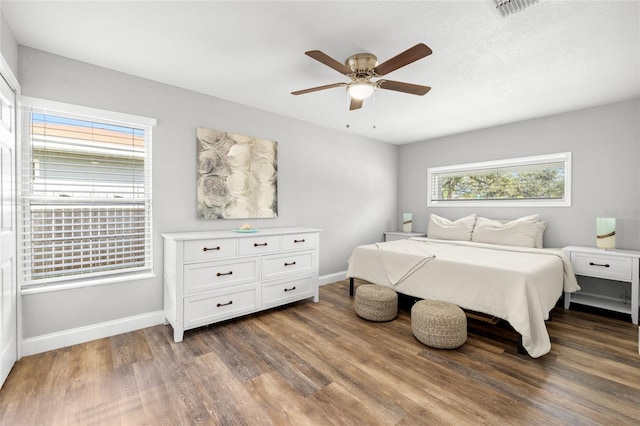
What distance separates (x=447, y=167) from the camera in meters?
4.80

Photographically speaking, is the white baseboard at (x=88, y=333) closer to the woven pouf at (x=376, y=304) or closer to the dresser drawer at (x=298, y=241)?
the dresser drawer at (x=298, y=241)

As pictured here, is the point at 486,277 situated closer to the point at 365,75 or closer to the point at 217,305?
the point at 365,75

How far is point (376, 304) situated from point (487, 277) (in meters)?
1.05

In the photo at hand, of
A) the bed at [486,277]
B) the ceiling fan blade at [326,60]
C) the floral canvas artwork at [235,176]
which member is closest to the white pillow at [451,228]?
the bed at [486,277]

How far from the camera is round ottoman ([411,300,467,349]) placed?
91.3 inches

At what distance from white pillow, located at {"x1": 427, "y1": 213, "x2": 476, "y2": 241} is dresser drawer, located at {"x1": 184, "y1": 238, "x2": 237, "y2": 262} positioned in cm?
318

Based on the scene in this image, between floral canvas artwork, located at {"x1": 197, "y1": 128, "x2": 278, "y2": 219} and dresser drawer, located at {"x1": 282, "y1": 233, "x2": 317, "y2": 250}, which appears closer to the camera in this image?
floral canvas artwork, located at {"x1": 197, "y1": 128, "x2": 278, "y2": 219}

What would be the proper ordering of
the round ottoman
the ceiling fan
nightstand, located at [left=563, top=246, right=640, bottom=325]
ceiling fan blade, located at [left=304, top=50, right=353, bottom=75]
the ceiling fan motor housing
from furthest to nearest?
nightstand, located at [left=563, top=246, right=640, bottom=325], the round ottoman, the ceiling fan motor housing, the ceiling fan, ceiling fan blade, located at [left=304, top=50, right=353, bottom=75]

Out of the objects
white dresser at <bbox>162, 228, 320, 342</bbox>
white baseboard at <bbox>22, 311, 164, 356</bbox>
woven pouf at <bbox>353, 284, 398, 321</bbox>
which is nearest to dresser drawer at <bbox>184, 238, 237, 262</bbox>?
white dresser at <bbox>162, 228, 320, 342</bbox>

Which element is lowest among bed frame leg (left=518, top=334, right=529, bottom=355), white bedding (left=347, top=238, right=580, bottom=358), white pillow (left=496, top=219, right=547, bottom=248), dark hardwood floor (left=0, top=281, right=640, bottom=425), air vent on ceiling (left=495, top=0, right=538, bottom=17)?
dark hardwood floor (left=0, top=281, right=640, bottom=425)

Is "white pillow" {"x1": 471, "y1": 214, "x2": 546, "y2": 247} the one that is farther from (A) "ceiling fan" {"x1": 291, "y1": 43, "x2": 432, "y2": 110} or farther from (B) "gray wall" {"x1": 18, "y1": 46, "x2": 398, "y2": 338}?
(A) "ceiling fan" {"x1": 291, "y1": 43, "x2": 432, "y2": 110}

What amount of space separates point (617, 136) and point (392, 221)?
3209 millimetres

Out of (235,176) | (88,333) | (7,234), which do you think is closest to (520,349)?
(235,176)

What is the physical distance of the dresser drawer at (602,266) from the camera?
289cm
